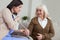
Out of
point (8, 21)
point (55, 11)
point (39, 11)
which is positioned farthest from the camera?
point (55, 11)

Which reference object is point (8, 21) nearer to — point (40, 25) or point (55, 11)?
point (40, 25)

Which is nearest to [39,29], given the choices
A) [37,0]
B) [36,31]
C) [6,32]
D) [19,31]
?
[36,31]

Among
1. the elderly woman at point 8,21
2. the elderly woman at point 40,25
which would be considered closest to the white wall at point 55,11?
the elderly woman at point 40,25

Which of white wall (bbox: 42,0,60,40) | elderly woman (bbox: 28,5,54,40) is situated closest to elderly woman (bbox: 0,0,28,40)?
elderly woman (bbox: 28,5,54,40)

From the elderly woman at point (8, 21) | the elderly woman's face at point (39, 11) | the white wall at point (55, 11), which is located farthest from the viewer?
the white wall at point (55, 11)

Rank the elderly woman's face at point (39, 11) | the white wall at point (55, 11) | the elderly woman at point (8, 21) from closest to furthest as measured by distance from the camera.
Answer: the elderly woman at point (8, 21) → the elderly woman's face at point (39, 11) → the white wall at point (55, 11)

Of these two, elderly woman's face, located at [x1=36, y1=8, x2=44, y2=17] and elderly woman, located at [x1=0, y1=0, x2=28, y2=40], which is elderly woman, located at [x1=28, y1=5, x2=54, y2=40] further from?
elderly woman, located at [x1=0, y1=0, x2=28, y2=40]

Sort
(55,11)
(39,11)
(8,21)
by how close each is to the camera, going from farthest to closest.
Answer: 1. (55,11)
2. (39,11)
3. (8,21)

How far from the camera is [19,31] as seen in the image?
2.25 m

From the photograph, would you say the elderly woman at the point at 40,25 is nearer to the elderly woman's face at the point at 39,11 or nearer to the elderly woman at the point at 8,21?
the elderly woman's face at the point at 39,11

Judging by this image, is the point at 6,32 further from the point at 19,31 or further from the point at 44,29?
the point at 44,29

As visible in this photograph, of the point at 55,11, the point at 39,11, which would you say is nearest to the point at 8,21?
the point at 39,11

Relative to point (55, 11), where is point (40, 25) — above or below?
below

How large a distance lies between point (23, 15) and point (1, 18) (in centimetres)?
154
